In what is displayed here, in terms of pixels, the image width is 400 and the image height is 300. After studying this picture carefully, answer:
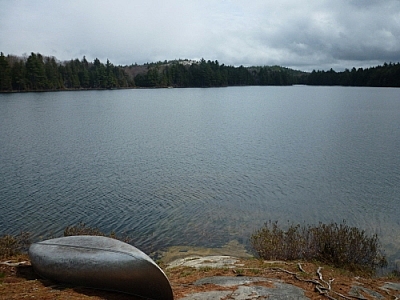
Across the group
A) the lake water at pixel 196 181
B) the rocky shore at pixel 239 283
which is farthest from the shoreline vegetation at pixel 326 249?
the lake water at pixel 196 181

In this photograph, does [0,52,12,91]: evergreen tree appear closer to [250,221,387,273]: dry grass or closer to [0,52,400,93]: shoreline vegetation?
[0,52,400,93]: shoreline vegetation

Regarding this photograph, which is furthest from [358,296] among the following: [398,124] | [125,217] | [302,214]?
[398,124]

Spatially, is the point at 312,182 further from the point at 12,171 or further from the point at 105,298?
the point at 12,171

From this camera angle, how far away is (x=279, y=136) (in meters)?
43.6

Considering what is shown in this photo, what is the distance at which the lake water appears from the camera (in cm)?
1852

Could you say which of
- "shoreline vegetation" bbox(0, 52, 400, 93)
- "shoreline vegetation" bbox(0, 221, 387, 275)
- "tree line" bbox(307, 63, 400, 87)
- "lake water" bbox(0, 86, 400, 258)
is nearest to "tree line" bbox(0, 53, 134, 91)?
"shoreline vegetation" bbox(0, 52, 400, 93)

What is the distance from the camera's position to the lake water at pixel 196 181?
18516 mm

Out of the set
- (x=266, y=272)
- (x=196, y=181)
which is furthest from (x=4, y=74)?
(x=266, y=272)

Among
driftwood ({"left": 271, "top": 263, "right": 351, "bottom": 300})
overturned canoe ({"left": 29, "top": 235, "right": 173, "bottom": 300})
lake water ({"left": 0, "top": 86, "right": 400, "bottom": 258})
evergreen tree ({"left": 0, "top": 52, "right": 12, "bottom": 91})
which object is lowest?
lake water ({"left": 0, "top": 86, "right": 400, "bottom": 258})

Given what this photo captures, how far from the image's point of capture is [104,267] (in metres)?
8.39

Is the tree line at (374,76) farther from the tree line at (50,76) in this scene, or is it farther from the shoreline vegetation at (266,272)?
the shoreline vegetation at (266,272)

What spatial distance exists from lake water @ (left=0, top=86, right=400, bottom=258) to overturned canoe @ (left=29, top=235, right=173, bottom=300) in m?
6.85

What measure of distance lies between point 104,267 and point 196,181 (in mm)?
17543

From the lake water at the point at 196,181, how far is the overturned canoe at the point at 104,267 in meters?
6.85
